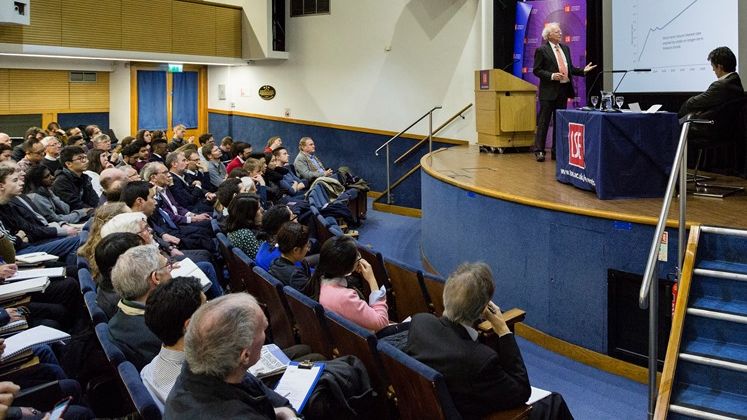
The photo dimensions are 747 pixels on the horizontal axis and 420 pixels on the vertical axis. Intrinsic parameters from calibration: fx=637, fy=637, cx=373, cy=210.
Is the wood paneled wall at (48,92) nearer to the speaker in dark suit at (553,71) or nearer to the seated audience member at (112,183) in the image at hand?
the seated audience member at (112,183)

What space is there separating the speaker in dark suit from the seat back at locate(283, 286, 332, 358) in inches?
160

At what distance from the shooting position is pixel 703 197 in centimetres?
448

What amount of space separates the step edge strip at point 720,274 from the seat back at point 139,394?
2.71m

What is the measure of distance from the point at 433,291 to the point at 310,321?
824 millimetres

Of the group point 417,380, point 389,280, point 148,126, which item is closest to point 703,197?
point 389,280

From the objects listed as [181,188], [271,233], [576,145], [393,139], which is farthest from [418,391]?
[393,139]

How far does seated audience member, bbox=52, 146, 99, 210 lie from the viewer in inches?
220

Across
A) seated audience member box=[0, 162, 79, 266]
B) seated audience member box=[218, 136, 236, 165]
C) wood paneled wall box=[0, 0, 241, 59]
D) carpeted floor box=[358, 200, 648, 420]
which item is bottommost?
carpeted floor box=[358, 200, 648, 420]

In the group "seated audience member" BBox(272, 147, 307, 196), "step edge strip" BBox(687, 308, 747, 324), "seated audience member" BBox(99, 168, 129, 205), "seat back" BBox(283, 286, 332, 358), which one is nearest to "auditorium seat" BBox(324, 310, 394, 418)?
"seat back" BBox(283, 286, 332, 358)

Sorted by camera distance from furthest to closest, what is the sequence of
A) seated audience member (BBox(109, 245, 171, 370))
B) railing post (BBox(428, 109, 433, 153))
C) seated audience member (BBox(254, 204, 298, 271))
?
railing post (BBox(428, 109, 433, 153)) → seated audience member (BBox(254, 204, 298, 271)) → seated audience member (BBox(109, 245, 171, 370))

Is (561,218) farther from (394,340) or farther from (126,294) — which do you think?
(126,294)

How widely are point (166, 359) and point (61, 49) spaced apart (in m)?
8.09

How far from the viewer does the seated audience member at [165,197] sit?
5492 millimetres

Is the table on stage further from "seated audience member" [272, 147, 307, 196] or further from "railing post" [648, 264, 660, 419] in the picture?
"seated audience member" [272, 147, 307, 196]
